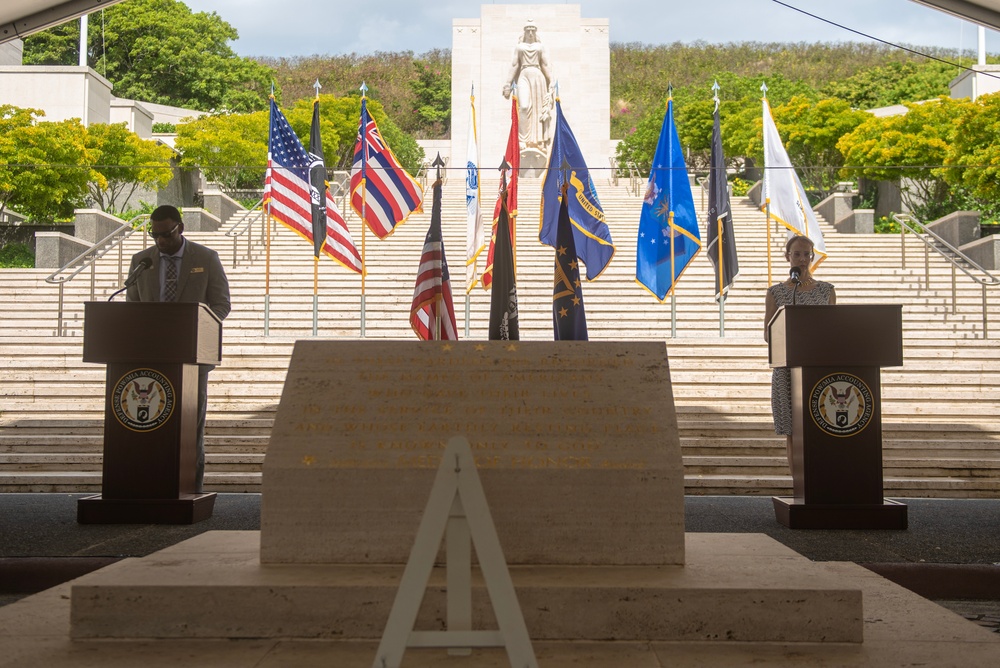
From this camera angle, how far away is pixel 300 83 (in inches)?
3000

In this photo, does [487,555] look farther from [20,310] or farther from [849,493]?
[20,310]

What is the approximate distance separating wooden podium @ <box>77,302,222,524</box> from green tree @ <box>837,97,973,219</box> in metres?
27.5

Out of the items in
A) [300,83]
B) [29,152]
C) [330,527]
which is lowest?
[330,527]

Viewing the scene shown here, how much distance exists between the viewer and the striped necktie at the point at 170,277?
673cm

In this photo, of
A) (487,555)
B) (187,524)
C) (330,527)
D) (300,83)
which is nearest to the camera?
(487,555)

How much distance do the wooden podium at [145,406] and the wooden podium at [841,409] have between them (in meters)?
3.68

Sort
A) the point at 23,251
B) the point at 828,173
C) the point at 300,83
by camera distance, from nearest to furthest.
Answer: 1. the point at 23,251
2. the point at 828,173
3. the point at 300,83

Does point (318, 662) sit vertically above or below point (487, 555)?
below

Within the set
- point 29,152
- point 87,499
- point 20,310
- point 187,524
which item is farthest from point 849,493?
point 29,152

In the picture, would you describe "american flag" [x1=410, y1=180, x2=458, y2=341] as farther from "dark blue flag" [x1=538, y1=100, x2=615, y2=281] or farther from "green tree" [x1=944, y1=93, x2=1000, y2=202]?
"green tree" [x1=944, y1=93, x2=1000, y2=202]

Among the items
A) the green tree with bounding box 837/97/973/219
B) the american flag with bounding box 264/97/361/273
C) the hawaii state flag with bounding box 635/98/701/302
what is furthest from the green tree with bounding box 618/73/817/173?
the american flag with bounding box 264/97/361/273

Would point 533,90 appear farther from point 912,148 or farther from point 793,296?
point 793,296

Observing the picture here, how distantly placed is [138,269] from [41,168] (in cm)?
2303

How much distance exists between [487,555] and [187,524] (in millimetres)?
3827
